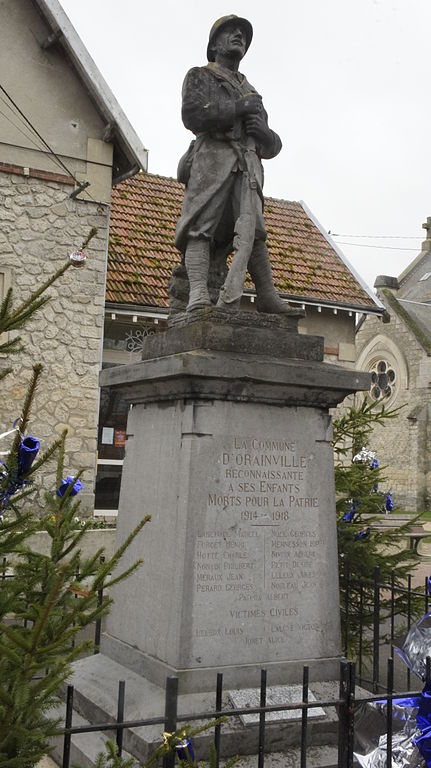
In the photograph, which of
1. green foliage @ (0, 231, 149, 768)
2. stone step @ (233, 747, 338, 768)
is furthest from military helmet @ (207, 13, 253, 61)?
stone step @ (233, 747, 338, 768)

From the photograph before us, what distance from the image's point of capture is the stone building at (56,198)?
32.8ft

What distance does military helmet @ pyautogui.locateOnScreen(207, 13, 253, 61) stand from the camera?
4777 mm

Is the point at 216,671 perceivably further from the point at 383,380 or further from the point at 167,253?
the point at 383,380

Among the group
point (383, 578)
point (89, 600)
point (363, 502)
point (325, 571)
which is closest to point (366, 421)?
point (363, 502)

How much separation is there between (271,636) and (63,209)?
760cm

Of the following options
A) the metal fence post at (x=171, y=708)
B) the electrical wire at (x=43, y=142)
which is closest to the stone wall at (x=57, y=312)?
the electrical wire at (x=43, y=142)

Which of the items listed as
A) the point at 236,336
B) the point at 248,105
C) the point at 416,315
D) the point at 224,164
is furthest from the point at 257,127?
the point at 416,315

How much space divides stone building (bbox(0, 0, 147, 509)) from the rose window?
73.3ft

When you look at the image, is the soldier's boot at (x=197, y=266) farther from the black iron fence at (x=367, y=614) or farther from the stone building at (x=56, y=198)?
the stone building at (x=56, y=198)

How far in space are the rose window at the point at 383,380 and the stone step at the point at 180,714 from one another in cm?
2777

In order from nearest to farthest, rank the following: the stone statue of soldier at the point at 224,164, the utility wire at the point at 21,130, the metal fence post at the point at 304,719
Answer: the metal fence post at the point at 304,719
the stone statue of soldier at the point at 224,164
the utility wire at the point at 21,130

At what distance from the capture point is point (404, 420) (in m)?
29.6

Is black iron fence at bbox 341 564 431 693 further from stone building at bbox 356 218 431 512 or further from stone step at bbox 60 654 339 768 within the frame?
stone building at bbox 356 218 431 512

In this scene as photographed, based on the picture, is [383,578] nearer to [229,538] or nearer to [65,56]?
[229,538]
